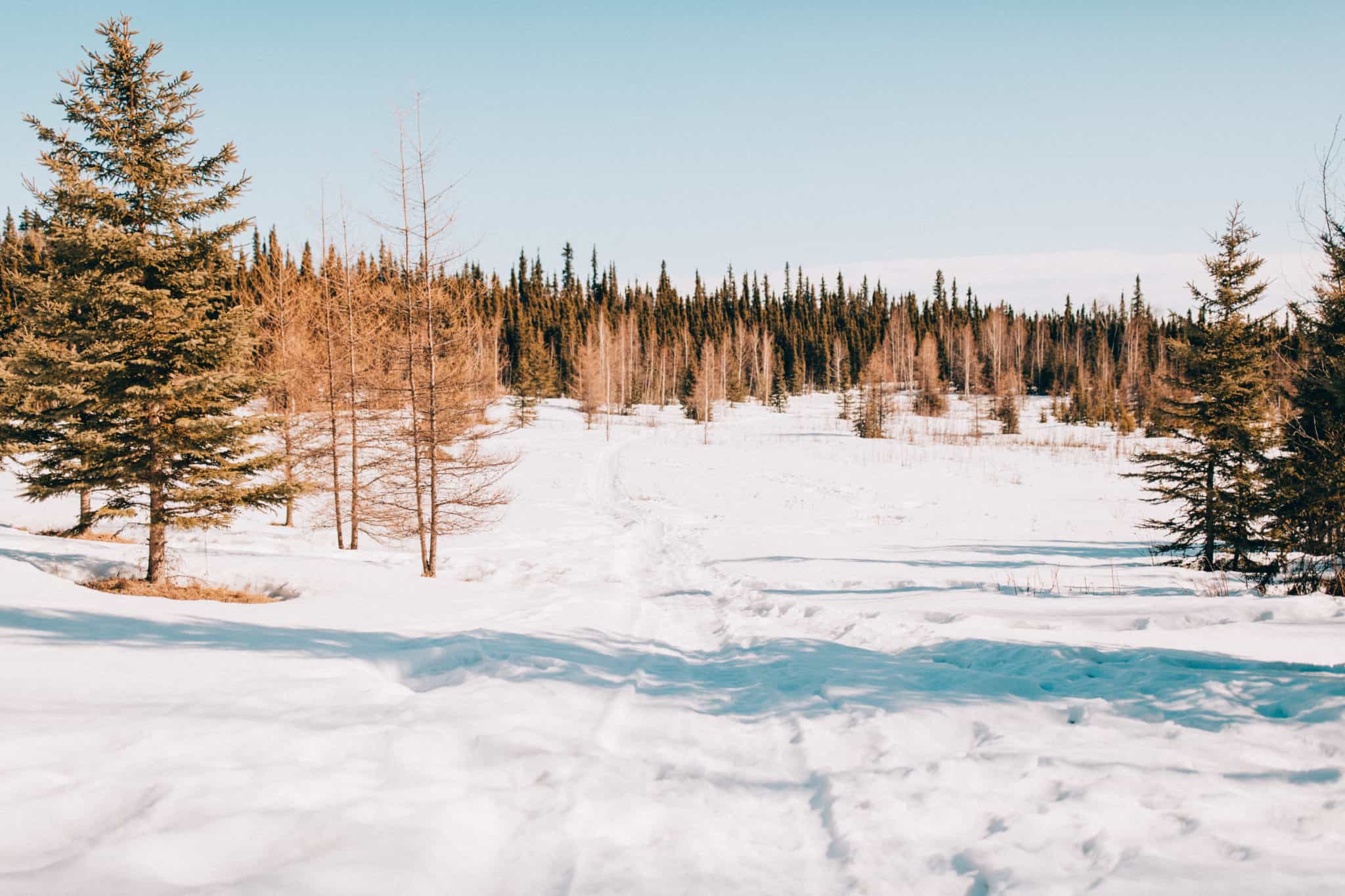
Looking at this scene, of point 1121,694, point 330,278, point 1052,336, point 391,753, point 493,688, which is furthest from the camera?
point 1052,336

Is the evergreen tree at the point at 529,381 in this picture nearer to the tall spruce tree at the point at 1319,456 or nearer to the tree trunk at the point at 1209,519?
the tree trunk at the point at 1209,519

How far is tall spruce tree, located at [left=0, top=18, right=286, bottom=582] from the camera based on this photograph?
9031 millimetres

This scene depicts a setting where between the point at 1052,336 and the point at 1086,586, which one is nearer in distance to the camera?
the point at 1086,586

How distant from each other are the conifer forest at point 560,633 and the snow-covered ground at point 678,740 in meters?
0.03

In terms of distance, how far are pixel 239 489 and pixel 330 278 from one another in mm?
8902

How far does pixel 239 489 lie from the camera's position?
33.4 ft

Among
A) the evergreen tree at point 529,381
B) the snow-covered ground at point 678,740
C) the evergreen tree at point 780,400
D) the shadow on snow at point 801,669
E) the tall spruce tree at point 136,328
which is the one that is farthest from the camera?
the evergreen tree at point 780,400

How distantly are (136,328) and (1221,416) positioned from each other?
20.1 meters

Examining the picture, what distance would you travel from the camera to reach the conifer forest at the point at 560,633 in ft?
10.0

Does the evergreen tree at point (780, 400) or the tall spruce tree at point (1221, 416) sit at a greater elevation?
the evergreen tree at point (780, 400)

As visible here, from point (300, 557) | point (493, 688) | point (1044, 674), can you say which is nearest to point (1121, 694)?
point (1044, 674)

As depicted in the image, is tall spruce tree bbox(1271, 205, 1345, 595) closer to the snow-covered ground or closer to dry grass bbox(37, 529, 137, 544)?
the snow-covered ground

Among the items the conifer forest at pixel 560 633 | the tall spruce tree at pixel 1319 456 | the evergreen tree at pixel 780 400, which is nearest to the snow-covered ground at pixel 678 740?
the conifer forest at pixel 560 633

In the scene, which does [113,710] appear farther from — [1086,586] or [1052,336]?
[1052,336]
